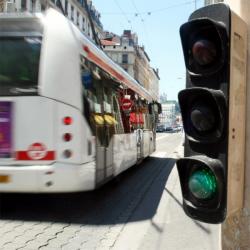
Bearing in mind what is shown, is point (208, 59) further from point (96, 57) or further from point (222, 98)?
point (96, 57)

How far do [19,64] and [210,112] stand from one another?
511 cm

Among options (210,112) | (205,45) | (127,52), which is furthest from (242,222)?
(127,52)

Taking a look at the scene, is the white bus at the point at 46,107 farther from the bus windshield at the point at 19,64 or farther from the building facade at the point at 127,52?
the building facade at the point at 127,52

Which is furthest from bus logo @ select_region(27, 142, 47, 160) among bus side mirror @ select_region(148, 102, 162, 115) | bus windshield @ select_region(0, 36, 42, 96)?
bus side mirror @ select_region(148, 102, 162, 115)

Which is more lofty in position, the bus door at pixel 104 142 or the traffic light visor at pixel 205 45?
the traffic light visor at pixel 205 45

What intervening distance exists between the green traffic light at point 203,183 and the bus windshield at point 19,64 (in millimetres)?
4830

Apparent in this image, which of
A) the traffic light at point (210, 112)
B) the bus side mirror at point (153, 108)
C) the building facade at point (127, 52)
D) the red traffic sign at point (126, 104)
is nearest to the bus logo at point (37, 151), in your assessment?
the red traffic sign at point (126, 104)

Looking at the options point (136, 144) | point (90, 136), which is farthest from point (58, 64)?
point (136, 144)

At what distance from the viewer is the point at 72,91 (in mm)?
6535

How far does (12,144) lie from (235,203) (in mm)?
4759

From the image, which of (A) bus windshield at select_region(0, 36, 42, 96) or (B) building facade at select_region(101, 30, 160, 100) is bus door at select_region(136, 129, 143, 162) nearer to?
(A) bus windshield at select_region(0, 36, 42, 96)

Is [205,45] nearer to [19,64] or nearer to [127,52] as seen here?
[19,64]

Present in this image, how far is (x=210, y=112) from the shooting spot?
1780mm

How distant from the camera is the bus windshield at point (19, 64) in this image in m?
6.41
